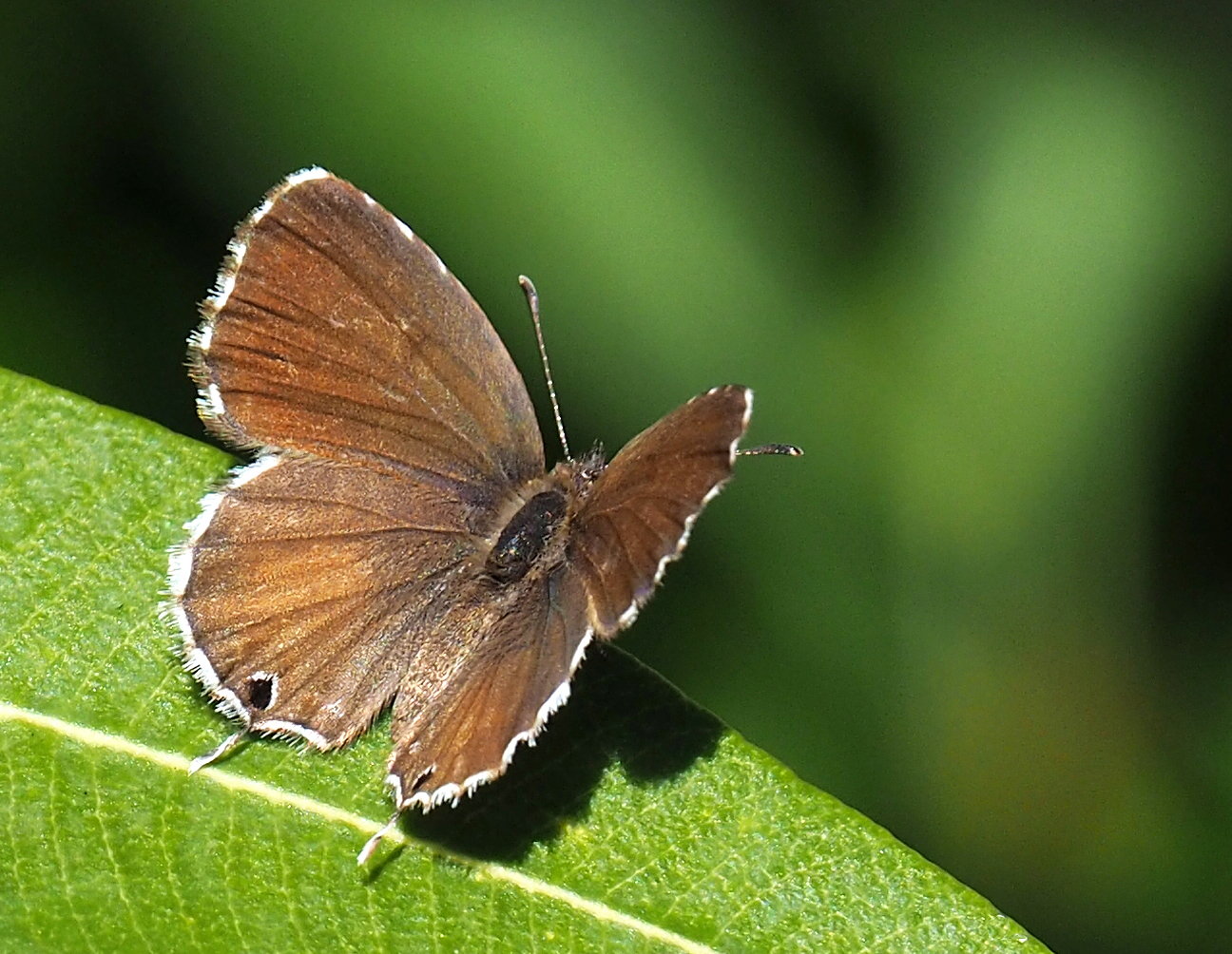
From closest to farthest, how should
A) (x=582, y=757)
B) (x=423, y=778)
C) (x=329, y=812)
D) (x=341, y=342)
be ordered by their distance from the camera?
1. (x=423, y=778)
2. (x=329, y=812)
3. (x=582, y=757)
4. (x=341, y=342)

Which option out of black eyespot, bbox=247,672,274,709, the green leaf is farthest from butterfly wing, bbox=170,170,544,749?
the green leaf

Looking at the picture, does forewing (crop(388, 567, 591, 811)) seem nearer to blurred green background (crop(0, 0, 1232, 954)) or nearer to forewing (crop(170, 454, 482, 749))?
forewing (crop(170, 454, 482, 749))

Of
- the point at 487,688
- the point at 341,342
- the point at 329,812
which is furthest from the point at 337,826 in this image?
the point at 341,342

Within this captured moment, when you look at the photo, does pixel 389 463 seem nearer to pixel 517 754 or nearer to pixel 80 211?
pixel 517 754

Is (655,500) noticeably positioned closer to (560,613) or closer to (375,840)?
(560,613)

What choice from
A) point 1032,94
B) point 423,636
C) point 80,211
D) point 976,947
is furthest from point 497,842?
point 1032,94

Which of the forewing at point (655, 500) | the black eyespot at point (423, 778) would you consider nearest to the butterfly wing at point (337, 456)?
the black eyespot at point (423, 778)
